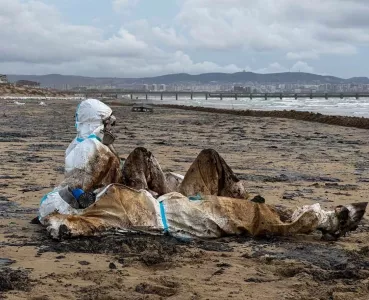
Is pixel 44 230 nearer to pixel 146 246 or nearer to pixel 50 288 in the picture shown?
pixel 146 246

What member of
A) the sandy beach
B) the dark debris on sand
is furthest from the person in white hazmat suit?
the dark debris on sand

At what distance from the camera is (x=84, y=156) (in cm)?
557

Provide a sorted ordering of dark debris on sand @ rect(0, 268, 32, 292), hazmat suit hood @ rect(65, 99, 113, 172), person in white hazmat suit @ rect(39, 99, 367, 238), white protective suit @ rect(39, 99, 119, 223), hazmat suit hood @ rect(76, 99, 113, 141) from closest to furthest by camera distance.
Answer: dark debris on sand @ rect(0, 268, 32, 292) → person in white hazmat suit @ rect(39, 99, 367, 238) → white protective suit @ rect(39, 99, 119, 223) → hazmat suit hood @ rect(65, 99, 113, 172) → hazmat suit hood @ rect(76, 99, 113, 141)

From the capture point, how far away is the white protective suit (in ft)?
17.8

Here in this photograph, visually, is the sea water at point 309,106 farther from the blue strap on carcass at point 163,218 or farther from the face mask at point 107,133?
the blue strap on carcass at point 163,218

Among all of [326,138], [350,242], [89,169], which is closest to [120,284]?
[89,169]

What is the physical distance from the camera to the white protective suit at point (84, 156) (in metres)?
5.43

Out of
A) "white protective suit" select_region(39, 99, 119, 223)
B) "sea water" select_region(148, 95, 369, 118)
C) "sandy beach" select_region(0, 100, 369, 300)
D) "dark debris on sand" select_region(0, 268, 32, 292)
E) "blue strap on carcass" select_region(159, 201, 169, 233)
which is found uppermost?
"white protective suit" select_region(39, 99, 119, 223)

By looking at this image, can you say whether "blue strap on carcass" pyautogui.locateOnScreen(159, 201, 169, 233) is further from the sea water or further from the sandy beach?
the sea water

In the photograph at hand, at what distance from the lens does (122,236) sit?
5.14 meters

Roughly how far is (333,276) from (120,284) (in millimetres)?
1523

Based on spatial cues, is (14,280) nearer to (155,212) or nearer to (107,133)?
(155,212)

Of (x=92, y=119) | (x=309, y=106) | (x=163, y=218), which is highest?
(x=92, y=119)

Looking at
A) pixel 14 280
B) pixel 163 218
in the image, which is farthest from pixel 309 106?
pixel 14 280
